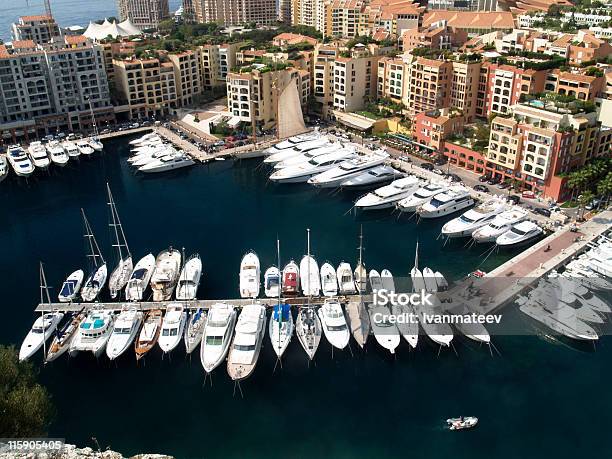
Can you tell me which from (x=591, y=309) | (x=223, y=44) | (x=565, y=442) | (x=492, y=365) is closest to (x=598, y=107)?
(x=591, y=309)

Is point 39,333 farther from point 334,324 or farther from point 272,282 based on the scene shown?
point 334,324

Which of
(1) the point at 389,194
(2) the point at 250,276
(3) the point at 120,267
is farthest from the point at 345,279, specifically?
(3) the point at 120,267

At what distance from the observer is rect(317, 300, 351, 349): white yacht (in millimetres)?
43875

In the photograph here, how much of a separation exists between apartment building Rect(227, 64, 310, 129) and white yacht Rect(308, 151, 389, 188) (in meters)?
22.7

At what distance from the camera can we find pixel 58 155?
83500 mm

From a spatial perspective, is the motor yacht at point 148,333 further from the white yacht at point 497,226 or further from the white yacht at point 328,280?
the white yacht at point 497,226

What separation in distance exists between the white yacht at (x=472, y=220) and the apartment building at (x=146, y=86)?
63.8 metres

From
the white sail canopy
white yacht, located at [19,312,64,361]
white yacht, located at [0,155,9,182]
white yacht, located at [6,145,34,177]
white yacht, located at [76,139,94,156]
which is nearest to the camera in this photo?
white yacht, located at [19,312,64,361]

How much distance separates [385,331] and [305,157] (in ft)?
134

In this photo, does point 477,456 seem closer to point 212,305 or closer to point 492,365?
point 492,365

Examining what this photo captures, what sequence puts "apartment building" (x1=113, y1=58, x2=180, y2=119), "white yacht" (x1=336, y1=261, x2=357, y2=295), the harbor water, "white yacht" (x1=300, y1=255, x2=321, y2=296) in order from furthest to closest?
"apartment building" (x1=113, y1=58, x2=180, y2=119) → "white yacht" (x1=336, y1=261, x2=357, y2=295) → "white yacht" (x1=300, y1=255, x2=321, y2=296) → the harbor water

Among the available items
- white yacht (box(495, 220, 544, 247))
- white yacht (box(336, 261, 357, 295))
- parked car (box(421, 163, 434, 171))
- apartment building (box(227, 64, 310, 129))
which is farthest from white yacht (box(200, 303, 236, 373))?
apartment building (box(227, 64, 310, 129))

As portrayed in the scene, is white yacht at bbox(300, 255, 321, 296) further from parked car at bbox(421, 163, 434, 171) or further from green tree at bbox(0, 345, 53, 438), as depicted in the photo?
parked car at bbox(421, 163, 434, 171)

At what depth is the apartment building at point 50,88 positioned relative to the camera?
8969 centimetres
